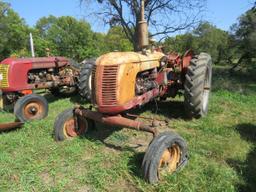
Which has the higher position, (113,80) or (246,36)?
(246,36)

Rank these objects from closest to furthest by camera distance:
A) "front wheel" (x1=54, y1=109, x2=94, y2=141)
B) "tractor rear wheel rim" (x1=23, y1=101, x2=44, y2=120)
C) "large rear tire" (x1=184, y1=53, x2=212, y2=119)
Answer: "front wheel" (x1=54, y1=109, x2=94, y2=141) < "large rear tire" (x1=184, y1=53, x2=212, y2=119) < "tractor rear wheel rim" (x1=23, y1=101, x2=44, y2=120)

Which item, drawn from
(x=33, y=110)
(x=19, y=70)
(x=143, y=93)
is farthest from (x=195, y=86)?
(x=19, y=70)

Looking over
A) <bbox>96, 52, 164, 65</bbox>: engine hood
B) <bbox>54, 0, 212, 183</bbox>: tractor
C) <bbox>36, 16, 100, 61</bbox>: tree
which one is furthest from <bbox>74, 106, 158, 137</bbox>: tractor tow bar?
<bbox>36, 16, 100, 61</bbox>: tree

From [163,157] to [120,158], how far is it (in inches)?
29.2

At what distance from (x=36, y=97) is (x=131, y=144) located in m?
2.75

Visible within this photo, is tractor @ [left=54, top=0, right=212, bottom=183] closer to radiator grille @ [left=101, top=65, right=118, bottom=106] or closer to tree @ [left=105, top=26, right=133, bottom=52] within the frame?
radiator grille @ [left=101, top=65, right=118, bottom=106]

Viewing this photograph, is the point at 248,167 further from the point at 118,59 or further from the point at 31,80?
the point at 31,80

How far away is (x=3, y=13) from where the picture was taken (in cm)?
3772

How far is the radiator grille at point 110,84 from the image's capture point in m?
4.11

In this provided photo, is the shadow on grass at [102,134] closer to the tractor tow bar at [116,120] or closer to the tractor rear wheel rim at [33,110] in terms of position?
the tractor tow bar at [116,120]

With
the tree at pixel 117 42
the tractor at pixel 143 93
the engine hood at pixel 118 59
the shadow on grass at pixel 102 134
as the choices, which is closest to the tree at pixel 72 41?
the tree at pixel 117 42

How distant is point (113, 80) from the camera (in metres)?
4.11

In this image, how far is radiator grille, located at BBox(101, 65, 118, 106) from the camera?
13.5 ft

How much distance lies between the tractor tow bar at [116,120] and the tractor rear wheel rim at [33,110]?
6.48 feet
